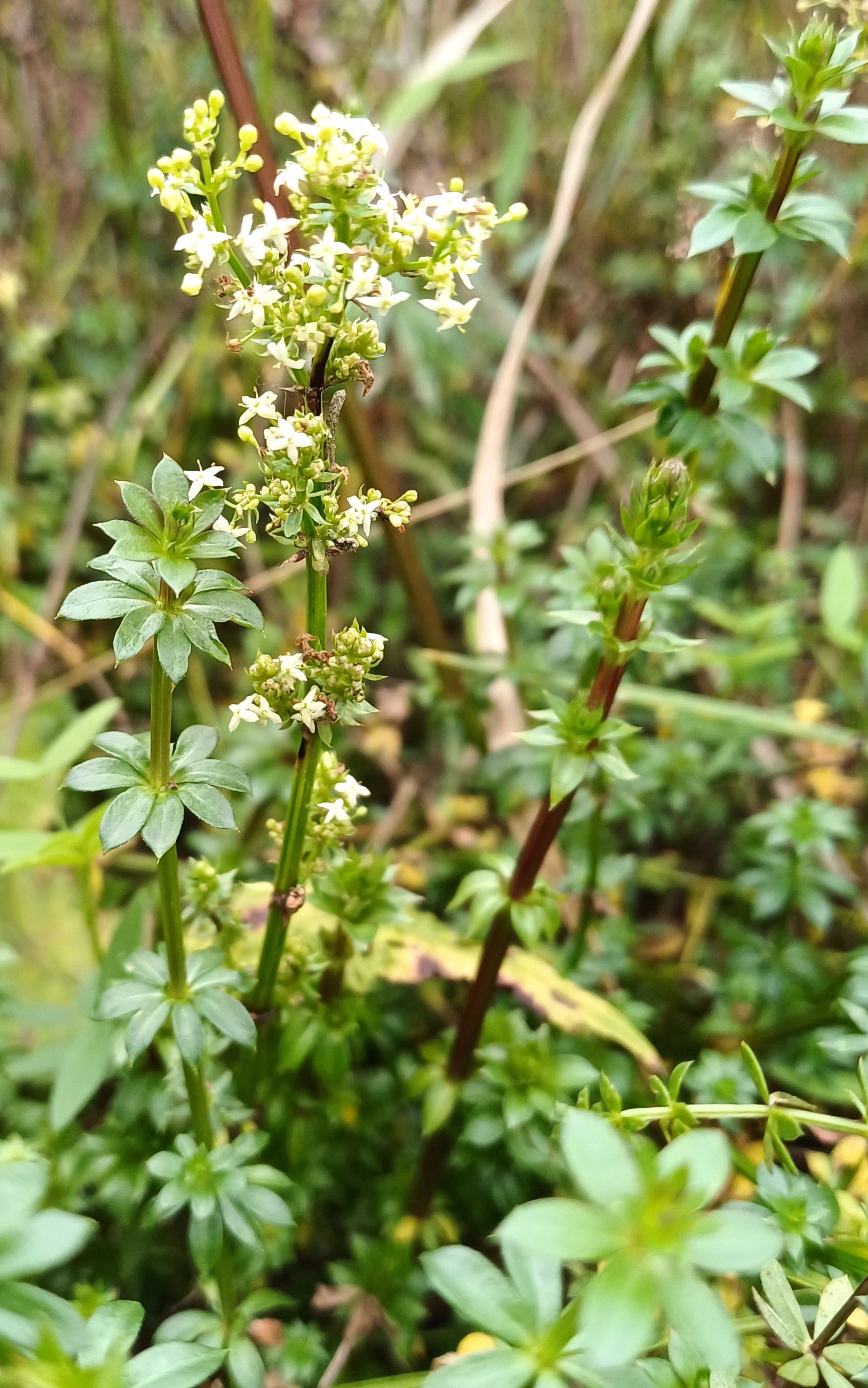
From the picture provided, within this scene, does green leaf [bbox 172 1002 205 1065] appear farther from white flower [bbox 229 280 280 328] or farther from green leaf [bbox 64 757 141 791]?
white flower [bbox 229 280 280 328]

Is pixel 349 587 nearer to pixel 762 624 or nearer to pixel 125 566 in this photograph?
pixel 762 624

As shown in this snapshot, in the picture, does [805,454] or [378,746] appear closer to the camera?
[378,746]

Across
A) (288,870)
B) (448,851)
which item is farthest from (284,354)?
(448,851)

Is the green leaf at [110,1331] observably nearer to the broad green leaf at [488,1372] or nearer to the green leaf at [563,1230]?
the broad green leaf at [488,1372]

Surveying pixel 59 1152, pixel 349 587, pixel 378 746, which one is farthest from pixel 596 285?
pixel 59 1152

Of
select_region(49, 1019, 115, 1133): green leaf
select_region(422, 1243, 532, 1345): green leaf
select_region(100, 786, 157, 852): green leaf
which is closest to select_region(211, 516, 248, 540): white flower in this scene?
select_region(100, 786, 157, 852): green leaf

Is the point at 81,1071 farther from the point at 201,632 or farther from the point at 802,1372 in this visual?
the point at 802,1372
